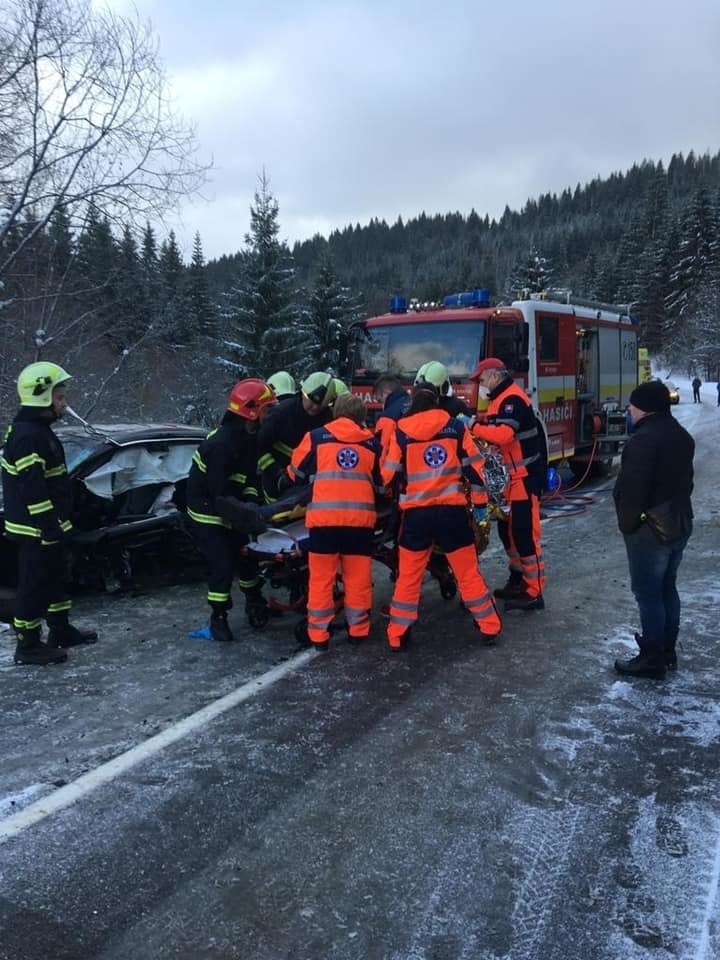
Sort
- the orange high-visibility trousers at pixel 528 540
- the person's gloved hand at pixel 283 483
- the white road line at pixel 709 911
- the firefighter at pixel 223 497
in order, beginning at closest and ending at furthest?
1. the white road line at pixel 709 911
2. the firefighter at pixel 223 497
3. the orange high-visibility trousers at pixel 528 540
4. the person's gloved hand at pixel 283 483

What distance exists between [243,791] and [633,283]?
277ft

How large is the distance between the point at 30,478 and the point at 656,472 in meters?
4.04

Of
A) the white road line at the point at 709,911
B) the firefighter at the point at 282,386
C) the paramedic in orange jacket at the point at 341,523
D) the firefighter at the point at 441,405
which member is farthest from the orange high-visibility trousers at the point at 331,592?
the white road line at the point at 709,911

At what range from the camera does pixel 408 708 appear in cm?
421

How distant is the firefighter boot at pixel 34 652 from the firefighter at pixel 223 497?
1090 millimetres

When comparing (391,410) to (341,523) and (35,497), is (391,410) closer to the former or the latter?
(341,523)

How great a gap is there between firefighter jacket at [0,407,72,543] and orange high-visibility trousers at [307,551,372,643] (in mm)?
1792

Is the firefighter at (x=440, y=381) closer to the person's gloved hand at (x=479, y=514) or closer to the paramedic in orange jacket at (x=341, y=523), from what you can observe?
the person's gloved hand at (x=479, y=514)

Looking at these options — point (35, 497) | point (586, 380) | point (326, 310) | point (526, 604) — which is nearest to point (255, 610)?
point (35, 497)

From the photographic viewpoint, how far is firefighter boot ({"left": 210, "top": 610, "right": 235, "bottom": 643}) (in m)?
5.36

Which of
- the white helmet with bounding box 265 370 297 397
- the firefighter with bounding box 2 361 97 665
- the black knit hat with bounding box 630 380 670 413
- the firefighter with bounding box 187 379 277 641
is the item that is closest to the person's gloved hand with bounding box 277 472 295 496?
the firefighter with bounding box 187 379 277 641

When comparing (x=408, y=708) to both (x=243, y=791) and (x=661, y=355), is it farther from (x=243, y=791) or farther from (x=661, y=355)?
(x=661, y=355)

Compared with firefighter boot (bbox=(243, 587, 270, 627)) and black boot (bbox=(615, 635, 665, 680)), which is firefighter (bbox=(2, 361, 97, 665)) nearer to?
firefighter boot (bbox=(243, 587, 270, 627))

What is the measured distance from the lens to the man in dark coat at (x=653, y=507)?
4.43 m
